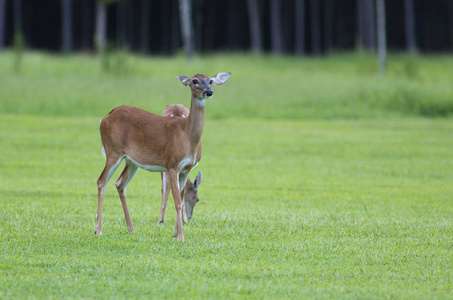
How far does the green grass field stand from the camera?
769 cm

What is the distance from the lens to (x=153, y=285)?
7.30 m

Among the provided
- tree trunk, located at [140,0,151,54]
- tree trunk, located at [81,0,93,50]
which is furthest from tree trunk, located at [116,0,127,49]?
tree trunk, located at [81,0,93,50]

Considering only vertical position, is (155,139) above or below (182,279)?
above

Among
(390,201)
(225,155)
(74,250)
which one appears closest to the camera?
(74,250)

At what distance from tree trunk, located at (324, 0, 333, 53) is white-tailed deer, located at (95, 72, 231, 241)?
6043 centimetres

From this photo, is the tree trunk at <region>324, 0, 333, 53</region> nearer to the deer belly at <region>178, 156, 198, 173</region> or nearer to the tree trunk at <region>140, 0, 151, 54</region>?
the tree trunk at <region>140, 0, 151, 54</region>

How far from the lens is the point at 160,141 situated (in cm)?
955

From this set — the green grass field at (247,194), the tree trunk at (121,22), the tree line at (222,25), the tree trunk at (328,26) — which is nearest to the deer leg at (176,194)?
the green grass field at (247,194)

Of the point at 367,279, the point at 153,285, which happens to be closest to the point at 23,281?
the point at 153,285

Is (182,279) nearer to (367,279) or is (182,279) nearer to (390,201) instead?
(367,279)

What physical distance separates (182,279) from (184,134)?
2416 millimetres

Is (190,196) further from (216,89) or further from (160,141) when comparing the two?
(216,89)

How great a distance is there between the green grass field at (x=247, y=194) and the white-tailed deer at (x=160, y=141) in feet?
2.61

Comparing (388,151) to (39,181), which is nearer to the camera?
(39,181)
